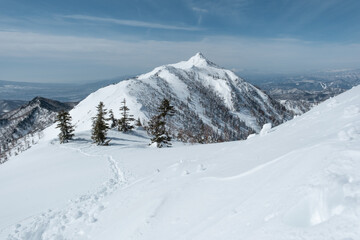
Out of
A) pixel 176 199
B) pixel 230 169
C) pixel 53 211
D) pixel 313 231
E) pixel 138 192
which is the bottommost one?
A: pixel 53 211

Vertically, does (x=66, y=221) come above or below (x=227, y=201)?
below

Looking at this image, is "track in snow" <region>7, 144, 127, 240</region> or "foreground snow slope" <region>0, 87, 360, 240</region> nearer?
"foreground snow slope" <region>0, 87, 360, 240</region>

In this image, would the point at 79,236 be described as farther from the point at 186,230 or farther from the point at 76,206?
the point at 186,230

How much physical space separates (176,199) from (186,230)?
2.31m

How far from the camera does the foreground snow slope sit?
449 cm

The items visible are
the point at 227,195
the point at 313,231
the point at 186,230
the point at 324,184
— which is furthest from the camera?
the point at 227,195

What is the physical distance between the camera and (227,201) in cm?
710

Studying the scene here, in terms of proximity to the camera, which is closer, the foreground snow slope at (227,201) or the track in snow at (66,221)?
the foreground snow slope at (227,201)

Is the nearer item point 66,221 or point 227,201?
point 227,201

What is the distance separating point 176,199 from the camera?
8898 millimetres

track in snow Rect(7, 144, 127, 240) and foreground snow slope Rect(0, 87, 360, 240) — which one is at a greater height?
foreground snow slope Rect(0, 87, 360, 240)

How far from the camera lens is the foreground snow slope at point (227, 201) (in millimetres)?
4488

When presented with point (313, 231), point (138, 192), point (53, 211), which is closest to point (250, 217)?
point (313, 231)

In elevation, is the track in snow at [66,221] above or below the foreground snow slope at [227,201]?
below
